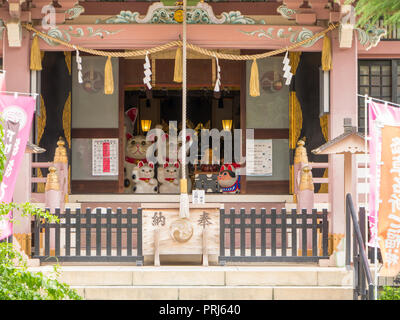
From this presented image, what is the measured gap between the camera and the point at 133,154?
59.6ft

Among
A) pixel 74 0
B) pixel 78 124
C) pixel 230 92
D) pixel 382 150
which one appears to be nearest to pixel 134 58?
pixel 78 124

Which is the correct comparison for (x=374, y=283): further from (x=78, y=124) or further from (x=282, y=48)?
(x=78, y=124)

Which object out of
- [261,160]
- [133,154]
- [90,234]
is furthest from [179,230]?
[133,154]

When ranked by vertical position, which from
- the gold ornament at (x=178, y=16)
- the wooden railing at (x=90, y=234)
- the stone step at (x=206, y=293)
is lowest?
the stone step at (x=206, y=293)

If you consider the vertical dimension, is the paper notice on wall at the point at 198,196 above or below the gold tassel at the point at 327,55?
below

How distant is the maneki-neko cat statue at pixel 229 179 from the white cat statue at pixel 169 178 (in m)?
1.50

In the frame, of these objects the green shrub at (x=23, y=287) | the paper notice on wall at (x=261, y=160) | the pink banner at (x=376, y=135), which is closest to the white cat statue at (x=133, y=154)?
the paper notice on wall at (x=261, y=160)

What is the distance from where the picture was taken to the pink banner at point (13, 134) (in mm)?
8781

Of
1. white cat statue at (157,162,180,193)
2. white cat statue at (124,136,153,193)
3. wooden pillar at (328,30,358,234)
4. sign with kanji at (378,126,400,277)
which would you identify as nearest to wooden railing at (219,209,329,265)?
wooden pillar at (328,30,358,234)

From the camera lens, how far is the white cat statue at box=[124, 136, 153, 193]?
17875 millimetres

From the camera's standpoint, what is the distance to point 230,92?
62.4 feet

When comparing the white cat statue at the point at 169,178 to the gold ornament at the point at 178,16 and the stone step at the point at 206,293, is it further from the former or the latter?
the stone step at the point at 206,293

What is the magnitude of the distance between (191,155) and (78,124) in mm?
4240

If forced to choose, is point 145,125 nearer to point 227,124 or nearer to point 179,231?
point 227,124
